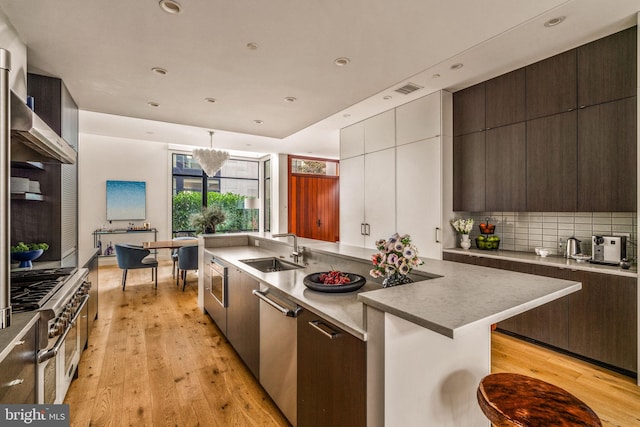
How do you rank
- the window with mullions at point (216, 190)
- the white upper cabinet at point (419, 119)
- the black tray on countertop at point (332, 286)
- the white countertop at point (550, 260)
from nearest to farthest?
the black tray on countertop at point (332, 286)
the white countertop at point (550, 260)
the white upper cabinet at point (419, 119)
the window with mullions at point (216, 190)

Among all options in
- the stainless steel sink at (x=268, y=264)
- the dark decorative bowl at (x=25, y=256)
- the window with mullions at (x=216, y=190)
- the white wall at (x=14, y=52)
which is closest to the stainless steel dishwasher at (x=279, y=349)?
the stainless steel sink at (x=268, y=264)

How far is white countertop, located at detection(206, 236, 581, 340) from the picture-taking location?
102 centimetres

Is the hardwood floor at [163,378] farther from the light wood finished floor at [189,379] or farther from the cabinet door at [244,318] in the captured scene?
the cabinet door at [244,318]

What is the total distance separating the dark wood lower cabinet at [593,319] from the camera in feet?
7.83

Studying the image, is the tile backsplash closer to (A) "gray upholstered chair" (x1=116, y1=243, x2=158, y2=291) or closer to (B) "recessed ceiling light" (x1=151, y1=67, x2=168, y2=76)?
(B) "recessed ceiling light" (x1=151, y1=67, x2=168, y2=76)

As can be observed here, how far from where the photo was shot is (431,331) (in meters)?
1.30

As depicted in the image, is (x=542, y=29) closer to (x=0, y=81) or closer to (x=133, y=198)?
(x=0, y=81)

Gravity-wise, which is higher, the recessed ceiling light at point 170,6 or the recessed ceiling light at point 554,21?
the recessed ceiling light at point 554,21

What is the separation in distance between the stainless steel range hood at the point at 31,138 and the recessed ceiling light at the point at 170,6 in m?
0.85

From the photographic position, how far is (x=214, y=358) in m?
2.71

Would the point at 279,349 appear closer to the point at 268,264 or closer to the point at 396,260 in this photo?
the point at 396,260

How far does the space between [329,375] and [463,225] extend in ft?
9.84

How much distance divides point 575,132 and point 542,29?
1005 millimetres

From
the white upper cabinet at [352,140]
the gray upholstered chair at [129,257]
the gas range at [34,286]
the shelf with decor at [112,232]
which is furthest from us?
the shelf with decor at [112,232]
